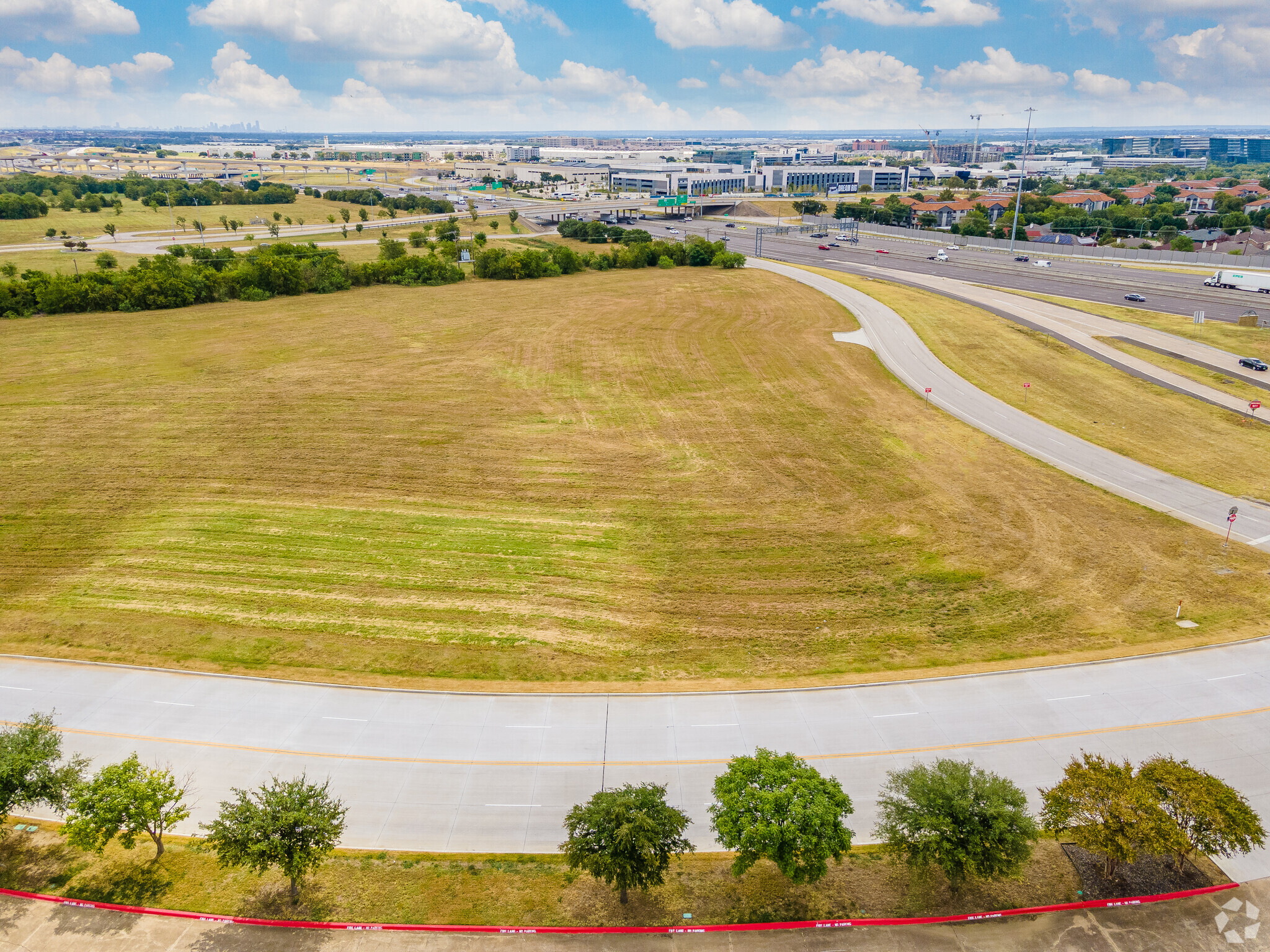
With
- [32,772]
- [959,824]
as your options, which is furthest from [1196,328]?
[32,772]

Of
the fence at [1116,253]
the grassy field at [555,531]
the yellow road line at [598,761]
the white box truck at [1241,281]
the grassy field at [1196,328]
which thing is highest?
the fence at [1116,253]

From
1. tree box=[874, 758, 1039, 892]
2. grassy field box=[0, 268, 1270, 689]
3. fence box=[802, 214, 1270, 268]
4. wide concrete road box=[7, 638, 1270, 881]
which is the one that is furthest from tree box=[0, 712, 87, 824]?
fence box=[802, 214, 1270, 268]

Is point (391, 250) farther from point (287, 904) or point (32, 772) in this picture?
point (287, 904)

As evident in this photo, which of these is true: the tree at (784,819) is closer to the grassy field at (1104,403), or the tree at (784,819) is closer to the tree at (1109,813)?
the tree at (1109,813)

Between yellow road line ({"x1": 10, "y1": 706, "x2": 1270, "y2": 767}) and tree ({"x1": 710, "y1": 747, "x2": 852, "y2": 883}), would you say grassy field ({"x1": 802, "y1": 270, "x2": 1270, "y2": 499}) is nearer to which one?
yellow road line ({"x1": 10, "y1": 706, "x2": 1270, "y2": 767})

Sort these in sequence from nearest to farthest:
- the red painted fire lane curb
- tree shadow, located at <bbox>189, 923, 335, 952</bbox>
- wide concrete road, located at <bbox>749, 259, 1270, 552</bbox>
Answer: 1. tree shadow, located at <bbox>189, 923, 335, 952</bbox>
2. the red painted fire lane curb
3. wide concrete road, located at <bbox>749, 259, 1270, 552</bbox>

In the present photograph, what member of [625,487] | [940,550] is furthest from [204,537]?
[940,550]

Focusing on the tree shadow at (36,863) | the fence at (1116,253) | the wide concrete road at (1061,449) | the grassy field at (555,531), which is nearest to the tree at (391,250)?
the grassy field at (555,531)
